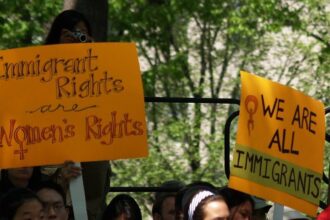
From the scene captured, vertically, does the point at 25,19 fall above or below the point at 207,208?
above

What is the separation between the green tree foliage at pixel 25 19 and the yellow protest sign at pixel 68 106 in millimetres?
7942

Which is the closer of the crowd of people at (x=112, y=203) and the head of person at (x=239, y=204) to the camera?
the crowd of people at (x=112, y=203)

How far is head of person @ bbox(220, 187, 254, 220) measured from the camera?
6996 millimetres

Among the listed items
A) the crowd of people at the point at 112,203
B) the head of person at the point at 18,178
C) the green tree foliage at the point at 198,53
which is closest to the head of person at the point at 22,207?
the crowd of people at the point at 112,203

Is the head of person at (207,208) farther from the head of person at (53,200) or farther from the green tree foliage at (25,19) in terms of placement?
Answer: the green tree foliage at (25,19)

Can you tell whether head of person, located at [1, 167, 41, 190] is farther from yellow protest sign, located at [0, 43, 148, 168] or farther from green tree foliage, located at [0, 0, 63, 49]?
green tree foliage, located at [0, 0, 63, 49]

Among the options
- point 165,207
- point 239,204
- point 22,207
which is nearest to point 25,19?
point 165,207

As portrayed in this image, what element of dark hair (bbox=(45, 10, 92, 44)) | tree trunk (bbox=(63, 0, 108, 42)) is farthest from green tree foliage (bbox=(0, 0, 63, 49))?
dark hair (bbox=(45, 10, 92, 44))

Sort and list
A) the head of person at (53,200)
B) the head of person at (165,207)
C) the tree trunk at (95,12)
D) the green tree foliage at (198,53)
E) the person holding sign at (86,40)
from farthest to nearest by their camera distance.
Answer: the green tree foliage at (198,53) < the tree trunk at (95,12) < the head of person at (165,207) < the person holding sign at (86,40) < the head of person at (53,200)

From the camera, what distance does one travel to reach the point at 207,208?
6465mm

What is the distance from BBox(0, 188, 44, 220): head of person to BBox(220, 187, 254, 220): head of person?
113 centimetres

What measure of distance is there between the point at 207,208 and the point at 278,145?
2.82 ft

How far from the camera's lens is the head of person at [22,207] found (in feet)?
21.0

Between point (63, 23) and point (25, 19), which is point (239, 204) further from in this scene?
point (25, 19)
